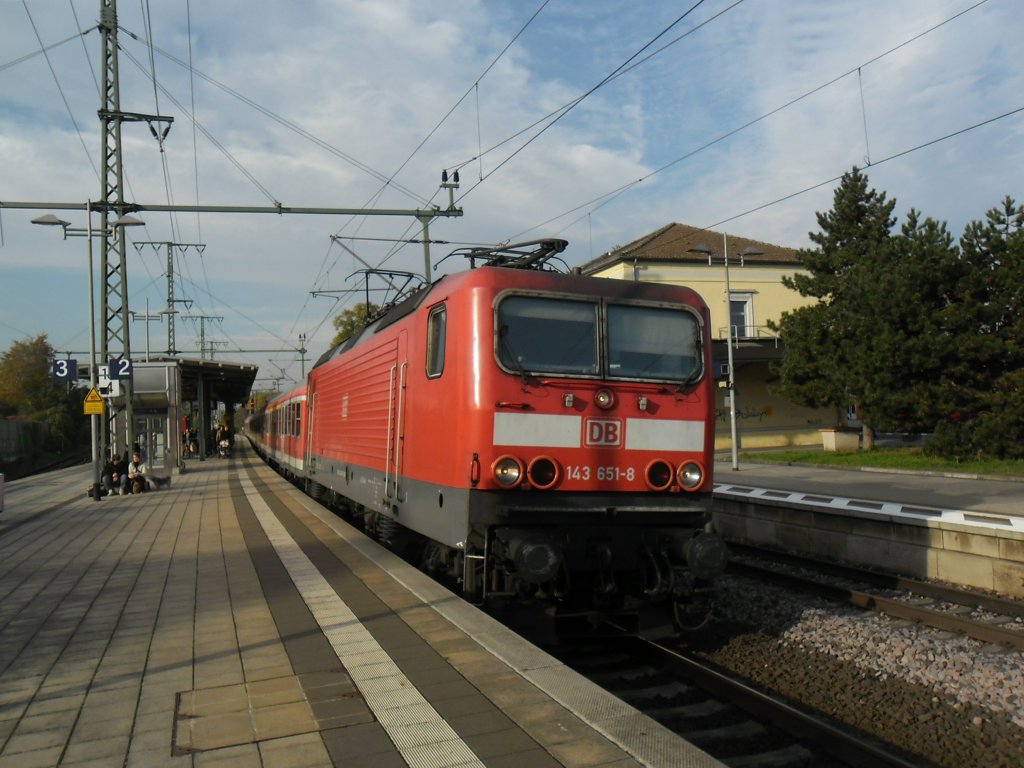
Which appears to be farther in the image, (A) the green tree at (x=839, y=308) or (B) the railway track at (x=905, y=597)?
(A) the green tree at (x=839, y=308)

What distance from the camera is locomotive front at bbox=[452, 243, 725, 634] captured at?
20.9 ft

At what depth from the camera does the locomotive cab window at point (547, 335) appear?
21.7 ft

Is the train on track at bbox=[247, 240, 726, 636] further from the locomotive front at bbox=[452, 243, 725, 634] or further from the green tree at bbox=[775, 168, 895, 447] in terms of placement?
the green tree at bbox=[775, 168, 895, 447]

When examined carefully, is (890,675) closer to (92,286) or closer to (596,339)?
(596,339)

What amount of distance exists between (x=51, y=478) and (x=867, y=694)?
3291 cm

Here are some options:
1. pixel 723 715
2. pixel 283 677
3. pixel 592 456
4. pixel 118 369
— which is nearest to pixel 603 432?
pixel 592 456

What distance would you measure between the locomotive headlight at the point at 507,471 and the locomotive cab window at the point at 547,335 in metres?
0.72

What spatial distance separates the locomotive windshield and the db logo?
1.29ft

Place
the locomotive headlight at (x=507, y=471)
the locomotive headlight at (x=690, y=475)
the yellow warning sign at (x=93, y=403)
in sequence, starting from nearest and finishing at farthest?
1. the locomotive headlight at (x=507, y=471)
2. the locomotive headlight at (x=690, y=475)
3. the yellow warning sign at (x=93, y=403)

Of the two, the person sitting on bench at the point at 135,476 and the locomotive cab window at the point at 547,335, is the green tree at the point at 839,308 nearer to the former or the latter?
the locomotive cab window at the point at 547,335

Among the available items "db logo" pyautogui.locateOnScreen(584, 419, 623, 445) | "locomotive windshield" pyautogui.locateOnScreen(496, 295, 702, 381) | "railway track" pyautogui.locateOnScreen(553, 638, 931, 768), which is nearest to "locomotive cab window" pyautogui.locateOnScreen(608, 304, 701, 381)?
"locomotive windshield" pyautogui.locateOnScreen(496, 295, 702, 381)

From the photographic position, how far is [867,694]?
19.9 ft

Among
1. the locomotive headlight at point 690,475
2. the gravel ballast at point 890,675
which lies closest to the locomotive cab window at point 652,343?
the locomotive headlight at point 690,475

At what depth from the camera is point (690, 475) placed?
698cm
